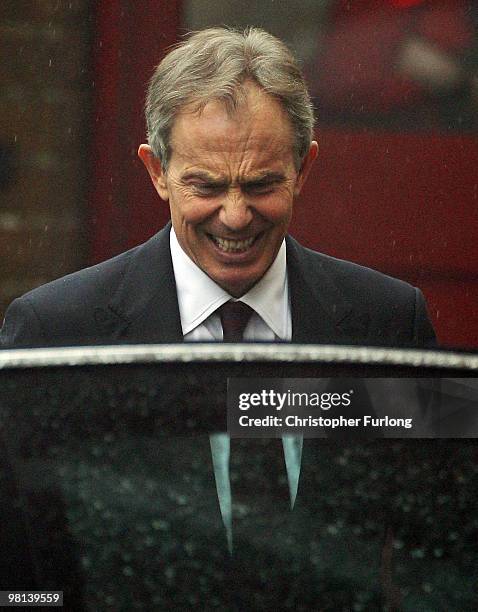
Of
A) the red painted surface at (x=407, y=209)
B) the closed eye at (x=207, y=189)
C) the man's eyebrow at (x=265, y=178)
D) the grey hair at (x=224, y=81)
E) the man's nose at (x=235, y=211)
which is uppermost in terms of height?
the grey hair at (x=224, y=81)

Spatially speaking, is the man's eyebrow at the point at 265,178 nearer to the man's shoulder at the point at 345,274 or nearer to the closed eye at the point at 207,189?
the closed eye at the point at 207,189

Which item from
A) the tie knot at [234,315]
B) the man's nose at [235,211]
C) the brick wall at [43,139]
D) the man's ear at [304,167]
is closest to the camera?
the tie knot at [234,315]

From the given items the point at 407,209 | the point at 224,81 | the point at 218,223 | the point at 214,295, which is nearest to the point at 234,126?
the point at 224,81

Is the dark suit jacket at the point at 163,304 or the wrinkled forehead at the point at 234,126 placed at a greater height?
the wrinkled forehead at the point at 234,126

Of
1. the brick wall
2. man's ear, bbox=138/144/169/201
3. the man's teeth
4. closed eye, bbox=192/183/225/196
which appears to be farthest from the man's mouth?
the brick wall

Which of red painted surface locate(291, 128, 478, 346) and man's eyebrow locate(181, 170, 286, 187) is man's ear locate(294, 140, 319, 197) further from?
red painted surface locate(291, 128, 478, 346)

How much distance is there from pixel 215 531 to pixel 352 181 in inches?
134

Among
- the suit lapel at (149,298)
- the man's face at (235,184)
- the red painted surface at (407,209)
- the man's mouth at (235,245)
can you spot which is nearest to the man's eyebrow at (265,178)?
the man's face at (235,184)

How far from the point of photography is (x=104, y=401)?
1693mm

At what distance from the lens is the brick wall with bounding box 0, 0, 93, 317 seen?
16.0ft

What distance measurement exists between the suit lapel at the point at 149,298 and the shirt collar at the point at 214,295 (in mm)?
19

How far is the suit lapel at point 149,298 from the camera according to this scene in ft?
8.79

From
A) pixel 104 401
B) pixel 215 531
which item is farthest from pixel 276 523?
pixel 104 401

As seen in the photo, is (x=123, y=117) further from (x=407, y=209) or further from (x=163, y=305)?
(x=163, y=305)
